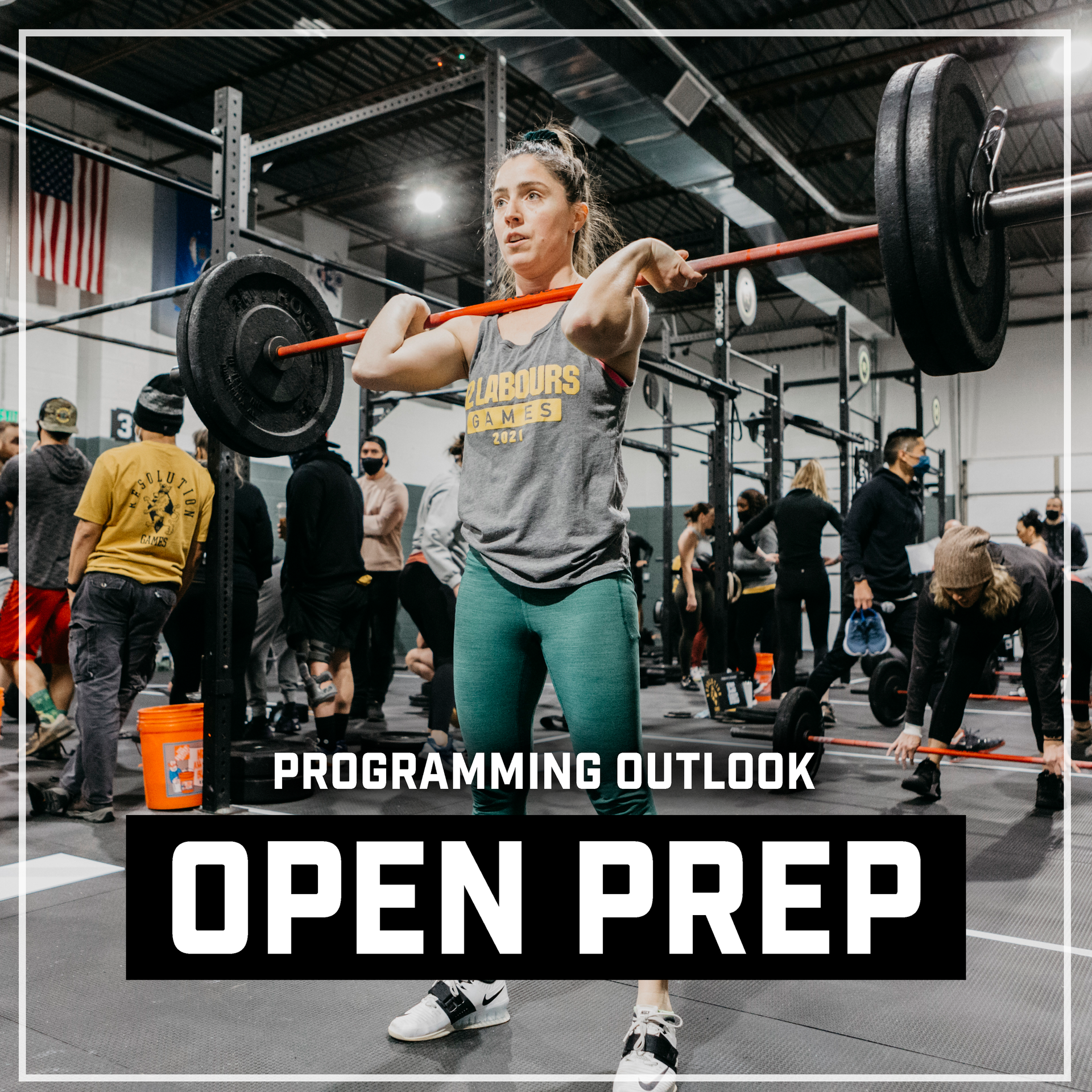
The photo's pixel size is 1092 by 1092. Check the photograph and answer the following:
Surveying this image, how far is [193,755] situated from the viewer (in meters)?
2.85

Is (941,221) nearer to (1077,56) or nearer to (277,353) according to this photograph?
(277,353)

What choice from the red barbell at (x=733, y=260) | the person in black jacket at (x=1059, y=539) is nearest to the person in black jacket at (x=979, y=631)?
the red barbell at (x=733, y=260)

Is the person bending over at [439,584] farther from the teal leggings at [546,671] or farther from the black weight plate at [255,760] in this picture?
the teal leggings at [546,671]

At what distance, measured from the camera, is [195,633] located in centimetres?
361

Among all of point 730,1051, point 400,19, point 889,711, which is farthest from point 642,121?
point 730,1051

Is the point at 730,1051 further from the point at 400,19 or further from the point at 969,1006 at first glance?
the point at 400,19

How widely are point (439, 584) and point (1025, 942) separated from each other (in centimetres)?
238

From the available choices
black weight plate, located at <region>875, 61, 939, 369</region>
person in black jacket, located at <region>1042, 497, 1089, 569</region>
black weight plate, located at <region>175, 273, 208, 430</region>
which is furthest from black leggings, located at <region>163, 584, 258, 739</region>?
person in black jacket, located at <region>1042, 497, 1089, 569</region>

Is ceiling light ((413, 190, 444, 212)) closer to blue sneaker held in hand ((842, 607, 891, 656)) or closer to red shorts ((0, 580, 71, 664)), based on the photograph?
red shorts ((0, 580, 71, 664))

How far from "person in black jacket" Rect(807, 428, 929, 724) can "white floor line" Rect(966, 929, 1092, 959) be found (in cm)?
191

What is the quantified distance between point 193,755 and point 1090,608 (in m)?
3.48

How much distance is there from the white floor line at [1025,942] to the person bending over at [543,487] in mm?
978

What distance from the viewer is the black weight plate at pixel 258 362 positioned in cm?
198

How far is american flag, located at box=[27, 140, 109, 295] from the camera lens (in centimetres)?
669
